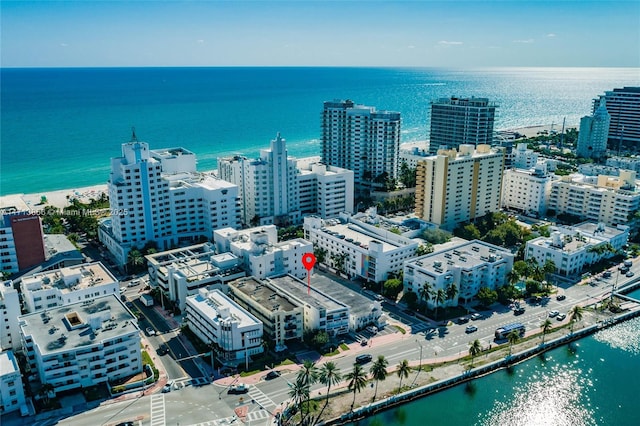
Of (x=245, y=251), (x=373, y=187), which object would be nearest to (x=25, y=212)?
(x=245, y=251)

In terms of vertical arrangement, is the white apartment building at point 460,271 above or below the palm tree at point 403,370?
above

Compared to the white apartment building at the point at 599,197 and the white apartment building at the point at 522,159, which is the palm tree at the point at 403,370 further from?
the white apartment building at the point at 522,159

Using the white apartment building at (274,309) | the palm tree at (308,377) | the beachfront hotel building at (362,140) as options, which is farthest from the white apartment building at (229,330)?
the beachfront hotel building at (362,140)

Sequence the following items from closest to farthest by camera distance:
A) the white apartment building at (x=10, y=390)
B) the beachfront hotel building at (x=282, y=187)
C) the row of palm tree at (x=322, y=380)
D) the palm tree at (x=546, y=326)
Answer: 1. the white apartment building at (x=10, y=390)
2. the row of palm tree at (x=322, y=380)
3. the palm tree at (x=546, y=326)
4. the beachfront hotel building at (x=282, y=187)

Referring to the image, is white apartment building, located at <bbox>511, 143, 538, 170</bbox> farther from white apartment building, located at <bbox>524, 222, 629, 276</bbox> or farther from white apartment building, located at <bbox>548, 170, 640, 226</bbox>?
white apartment building, located at <bbox>524, 222, 629, 276</bbox>

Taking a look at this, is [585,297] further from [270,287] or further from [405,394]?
[270,287]

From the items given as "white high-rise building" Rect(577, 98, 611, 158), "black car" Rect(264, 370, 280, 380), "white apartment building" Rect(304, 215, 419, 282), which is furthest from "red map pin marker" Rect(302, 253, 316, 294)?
"white high-rise building" Rect(577, 98, 611, 158)
